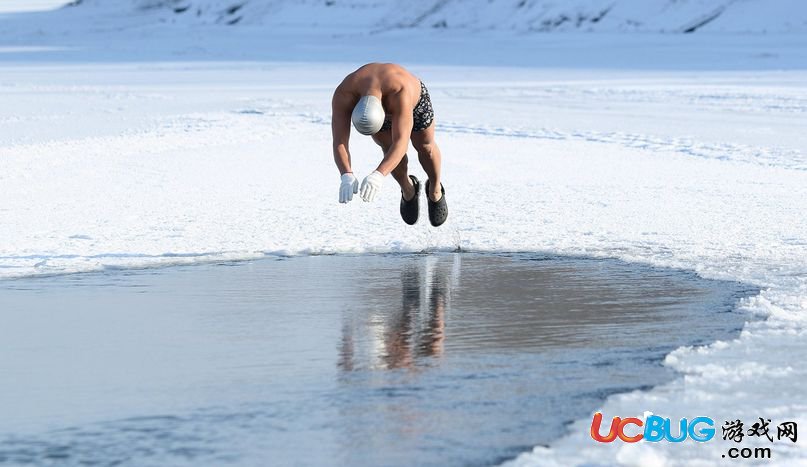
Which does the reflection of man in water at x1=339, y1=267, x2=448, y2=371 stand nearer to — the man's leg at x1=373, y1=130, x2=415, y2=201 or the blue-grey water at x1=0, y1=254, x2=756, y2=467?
the blue-grey water at x1=0, y1=254, x2=756, y2=467

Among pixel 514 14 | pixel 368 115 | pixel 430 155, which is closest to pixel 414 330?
pixel 368 115

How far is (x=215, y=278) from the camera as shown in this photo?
6.88 m

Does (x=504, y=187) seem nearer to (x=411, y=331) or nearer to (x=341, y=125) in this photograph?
(x=341, y=125)

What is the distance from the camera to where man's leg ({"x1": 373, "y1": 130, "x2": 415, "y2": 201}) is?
7.67 metres

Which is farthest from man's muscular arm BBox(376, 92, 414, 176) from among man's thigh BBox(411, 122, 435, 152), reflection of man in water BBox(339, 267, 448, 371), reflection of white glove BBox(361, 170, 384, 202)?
reflection of man in water BBox(339, 267, 448, 371)

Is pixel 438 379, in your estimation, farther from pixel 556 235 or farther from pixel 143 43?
pixel 143 43

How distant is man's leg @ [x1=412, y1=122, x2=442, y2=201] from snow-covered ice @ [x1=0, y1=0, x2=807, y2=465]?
12.2 inches

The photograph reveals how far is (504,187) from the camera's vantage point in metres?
10.7

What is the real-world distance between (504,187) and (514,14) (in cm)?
4182

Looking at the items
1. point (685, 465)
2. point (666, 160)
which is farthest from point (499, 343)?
point (666, 160)

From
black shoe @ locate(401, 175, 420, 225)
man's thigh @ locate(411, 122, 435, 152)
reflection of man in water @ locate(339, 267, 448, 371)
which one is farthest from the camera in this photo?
black shoe @ locate(401, 175, 420, 225)

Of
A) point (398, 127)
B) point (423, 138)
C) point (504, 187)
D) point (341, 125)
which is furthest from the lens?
point (504, 187)

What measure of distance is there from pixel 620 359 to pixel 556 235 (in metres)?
3.32

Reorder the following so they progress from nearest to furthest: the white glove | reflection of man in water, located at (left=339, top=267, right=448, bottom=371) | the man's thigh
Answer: reflection of man in water, located at (left=339, top=267, right=448, bottom=371)
the white glove
the man's thigh
